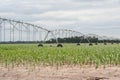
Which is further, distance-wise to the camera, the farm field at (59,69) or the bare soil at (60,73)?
the farm field at (59,69)

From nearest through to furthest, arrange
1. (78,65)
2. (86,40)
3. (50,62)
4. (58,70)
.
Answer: (58,70) < (78,65) < (50,62) < (86,40)

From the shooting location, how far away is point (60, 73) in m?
16.7

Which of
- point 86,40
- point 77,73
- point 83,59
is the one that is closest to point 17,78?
point 77,73

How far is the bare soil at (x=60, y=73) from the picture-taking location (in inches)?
614

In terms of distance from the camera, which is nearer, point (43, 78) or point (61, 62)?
point (43, 78)

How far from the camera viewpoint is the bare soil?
15.6m

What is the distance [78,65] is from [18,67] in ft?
9.01

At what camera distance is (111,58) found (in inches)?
824

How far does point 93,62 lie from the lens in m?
20.3

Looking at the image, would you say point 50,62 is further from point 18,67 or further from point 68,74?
point 68,74

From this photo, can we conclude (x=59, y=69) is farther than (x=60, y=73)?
Yes

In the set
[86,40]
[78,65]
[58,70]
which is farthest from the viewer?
[86,40]

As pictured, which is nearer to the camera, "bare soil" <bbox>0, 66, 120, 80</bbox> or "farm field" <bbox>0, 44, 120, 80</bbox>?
"bare soil" <bbox>0, 66, 120, 80</bbox>

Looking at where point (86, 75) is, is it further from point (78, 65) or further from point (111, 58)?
point (111, 58)
